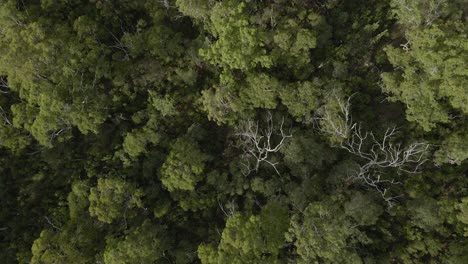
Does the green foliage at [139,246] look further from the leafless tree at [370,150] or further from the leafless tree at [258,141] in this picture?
the leafless tree at [370,150]

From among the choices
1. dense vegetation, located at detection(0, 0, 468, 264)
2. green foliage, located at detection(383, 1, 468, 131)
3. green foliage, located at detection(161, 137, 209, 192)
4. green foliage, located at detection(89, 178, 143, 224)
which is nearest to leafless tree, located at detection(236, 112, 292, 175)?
dense vegetation, located at detection(0, 0, 468, 264)

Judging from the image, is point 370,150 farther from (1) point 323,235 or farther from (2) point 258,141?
(2) point 258,141

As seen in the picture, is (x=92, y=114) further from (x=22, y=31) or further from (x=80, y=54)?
(x=22, y=31)

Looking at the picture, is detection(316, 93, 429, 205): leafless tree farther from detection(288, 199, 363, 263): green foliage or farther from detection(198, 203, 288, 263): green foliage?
detection(198, 203, 288, 263): green foliage

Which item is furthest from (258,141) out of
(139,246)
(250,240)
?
(139,246)

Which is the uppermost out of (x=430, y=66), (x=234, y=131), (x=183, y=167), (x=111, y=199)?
(x=430, y=66)

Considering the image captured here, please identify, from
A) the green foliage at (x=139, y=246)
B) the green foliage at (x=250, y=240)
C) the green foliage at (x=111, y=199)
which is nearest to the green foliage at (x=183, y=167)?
the green foliage at (x=111, y=199)
